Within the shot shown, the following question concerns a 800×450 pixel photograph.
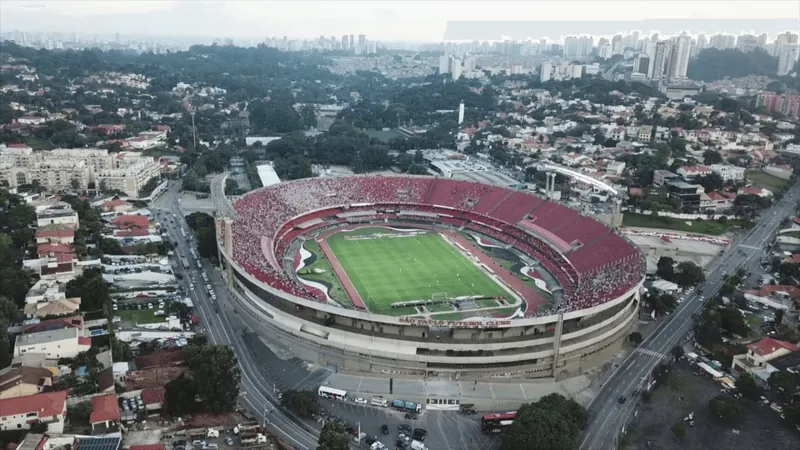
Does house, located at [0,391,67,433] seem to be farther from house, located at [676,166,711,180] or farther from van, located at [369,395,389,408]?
house, located at [676,166,711,180]

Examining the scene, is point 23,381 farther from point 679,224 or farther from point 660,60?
point 660,60

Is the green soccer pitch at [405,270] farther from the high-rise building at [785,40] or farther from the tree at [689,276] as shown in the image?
the high-rise building at [785,40]

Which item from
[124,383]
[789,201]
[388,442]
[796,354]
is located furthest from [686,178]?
[124,383]

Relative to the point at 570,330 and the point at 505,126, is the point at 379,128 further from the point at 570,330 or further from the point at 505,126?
the point at 570,330

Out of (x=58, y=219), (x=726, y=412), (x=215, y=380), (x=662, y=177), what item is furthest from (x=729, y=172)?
(x=58, y=219)

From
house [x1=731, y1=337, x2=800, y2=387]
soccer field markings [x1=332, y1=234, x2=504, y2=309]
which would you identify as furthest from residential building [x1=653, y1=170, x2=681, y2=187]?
house [x1=731, y1=337, x2=800, y2=387]

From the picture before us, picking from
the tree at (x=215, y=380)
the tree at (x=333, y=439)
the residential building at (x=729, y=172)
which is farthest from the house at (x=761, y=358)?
the residential building at (x=729, y=172)
